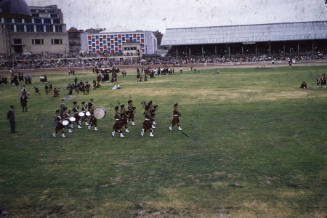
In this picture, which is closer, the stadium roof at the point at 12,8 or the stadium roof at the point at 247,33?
the stadium roof at the point at 12,8

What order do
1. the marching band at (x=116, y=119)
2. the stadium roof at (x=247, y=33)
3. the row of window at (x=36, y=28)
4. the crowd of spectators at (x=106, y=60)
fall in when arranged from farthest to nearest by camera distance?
the row of window at (x=36, y=28) → the stadium roof at (x=247, y=33) → the crowd of spectators at (x=106, y=60) → the marching band at (x=116, y=119)

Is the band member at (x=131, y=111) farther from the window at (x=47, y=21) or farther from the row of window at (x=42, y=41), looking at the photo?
the window at (x=47, y=21)

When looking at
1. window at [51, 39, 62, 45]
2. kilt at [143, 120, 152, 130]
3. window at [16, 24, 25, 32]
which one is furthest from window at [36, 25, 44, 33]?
kilt at [143, 120, 152, 130]

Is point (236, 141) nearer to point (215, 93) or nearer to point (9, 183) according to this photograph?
point (9, 183)

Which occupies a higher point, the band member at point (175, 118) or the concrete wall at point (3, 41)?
the concrete wall at point (3, 41)

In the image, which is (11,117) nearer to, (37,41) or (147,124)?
(147,124)

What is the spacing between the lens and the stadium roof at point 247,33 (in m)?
81.4

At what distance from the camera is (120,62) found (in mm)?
85062

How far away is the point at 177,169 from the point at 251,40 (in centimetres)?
7802

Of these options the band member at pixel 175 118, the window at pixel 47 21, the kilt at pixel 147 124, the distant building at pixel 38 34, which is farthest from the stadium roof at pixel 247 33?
the kilt at pixel 147 124

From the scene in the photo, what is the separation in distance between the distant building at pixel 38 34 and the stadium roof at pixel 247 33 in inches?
1613

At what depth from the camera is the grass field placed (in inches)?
343

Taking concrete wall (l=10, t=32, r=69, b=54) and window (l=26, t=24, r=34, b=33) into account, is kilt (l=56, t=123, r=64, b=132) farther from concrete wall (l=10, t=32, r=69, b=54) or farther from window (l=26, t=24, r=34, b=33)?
window (l=26, t=24, r=34, b=33)

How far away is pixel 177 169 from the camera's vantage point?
11344 mm
